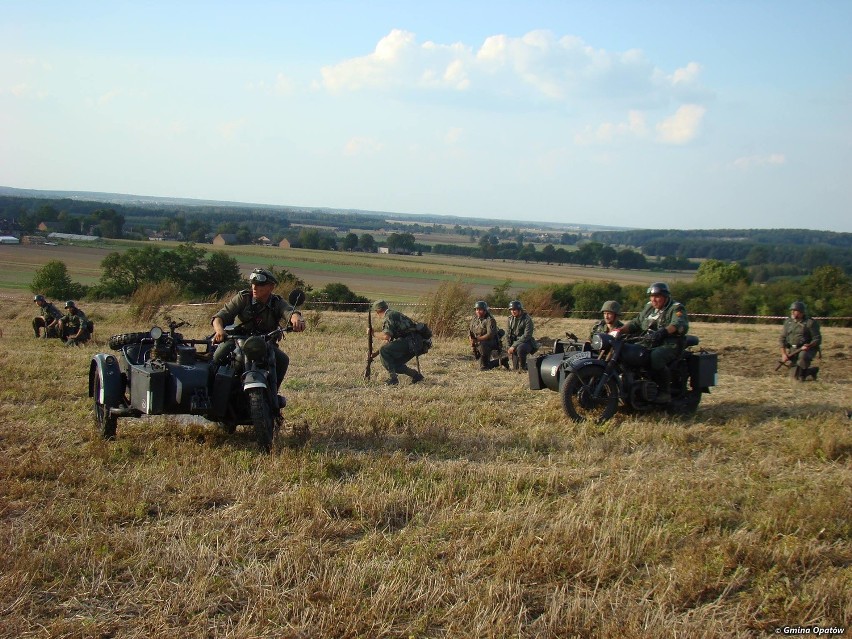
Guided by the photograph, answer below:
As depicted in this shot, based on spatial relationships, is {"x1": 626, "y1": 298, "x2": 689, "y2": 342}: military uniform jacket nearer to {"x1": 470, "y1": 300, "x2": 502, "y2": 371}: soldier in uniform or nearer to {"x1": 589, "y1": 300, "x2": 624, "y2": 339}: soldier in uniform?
{"x1": 589, "y1": 300, "x2": 624, "y2": 339}: soldier in uniform

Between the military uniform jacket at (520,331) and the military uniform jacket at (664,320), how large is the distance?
410 centimetres

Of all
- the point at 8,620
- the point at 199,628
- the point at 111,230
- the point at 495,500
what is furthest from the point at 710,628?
the point at 111,230

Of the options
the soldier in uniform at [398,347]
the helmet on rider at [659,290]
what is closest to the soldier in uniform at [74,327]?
the soldier in uniform at [398,347]

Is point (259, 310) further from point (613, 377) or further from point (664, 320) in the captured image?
point (664, 320)

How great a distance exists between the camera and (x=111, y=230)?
85625 mm

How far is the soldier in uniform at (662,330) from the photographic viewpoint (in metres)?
9.30

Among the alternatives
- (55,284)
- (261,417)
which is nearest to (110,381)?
(261,417)

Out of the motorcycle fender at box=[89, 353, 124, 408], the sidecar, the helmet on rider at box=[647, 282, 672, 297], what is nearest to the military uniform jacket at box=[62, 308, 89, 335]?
the sidecar

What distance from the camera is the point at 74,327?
693 inches

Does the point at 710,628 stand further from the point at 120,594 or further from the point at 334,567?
the point at 120,594

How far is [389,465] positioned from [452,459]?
2.46ft

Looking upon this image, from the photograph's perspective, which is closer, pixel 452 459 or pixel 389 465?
pixel 389 465

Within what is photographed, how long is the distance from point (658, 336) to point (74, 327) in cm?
1334

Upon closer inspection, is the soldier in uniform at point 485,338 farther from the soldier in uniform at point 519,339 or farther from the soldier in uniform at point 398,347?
the soldier in uniform at point 398,347
